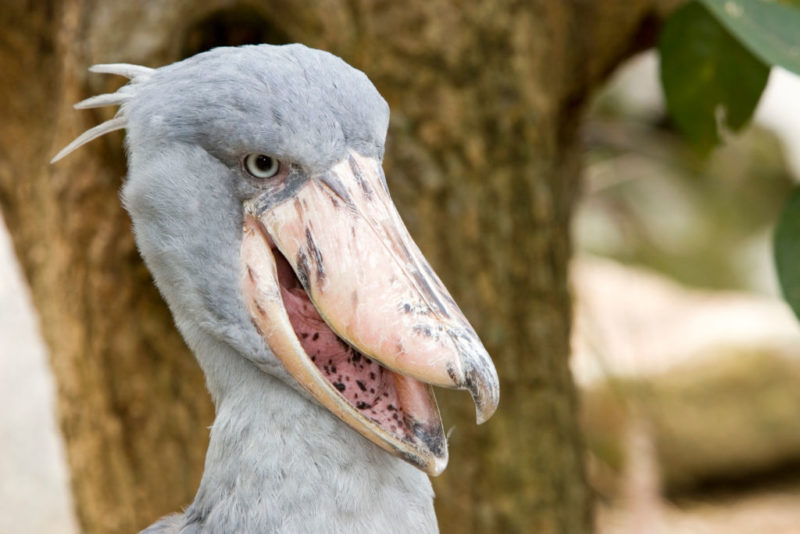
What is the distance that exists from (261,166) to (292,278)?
0.46 feet

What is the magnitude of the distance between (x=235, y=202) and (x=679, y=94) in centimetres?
125

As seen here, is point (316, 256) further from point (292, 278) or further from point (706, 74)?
point (706, 74)

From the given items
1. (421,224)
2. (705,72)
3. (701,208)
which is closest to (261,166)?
(421,224)

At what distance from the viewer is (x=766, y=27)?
168cm

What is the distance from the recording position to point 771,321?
16.1ft

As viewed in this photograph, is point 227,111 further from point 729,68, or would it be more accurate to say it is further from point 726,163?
point 726,163

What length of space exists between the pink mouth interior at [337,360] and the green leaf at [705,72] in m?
1.18

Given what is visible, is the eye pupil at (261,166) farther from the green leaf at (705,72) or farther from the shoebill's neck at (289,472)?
the green leaf at (705,72)

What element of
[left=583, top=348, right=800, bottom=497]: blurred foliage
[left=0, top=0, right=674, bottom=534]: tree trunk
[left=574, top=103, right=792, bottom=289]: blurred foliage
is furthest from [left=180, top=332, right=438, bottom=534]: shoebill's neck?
[left=574, top=103, right=792, bottom=289]: blurred foliage

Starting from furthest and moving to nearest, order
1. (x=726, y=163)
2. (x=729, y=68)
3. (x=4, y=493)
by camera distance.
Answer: (x=726, y=163)
(x=4, y=493)
(x=729, y=68)

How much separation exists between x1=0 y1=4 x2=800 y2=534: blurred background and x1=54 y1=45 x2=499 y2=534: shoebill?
2.03 m

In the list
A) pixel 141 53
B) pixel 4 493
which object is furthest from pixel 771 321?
Result: pixel 141 53

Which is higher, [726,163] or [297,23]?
[297,23]

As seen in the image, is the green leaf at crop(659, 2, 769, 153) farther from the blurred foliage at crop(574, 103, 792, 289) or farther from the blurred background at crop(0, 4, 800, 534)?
the blurred foliage at crop(574, 103, 792, 289)
